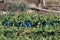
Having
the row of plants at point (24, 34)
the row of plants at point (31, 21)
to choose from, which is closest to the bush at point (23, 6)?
the row of plants at point (31, 21)

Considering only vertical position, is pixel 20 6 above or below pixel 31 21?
below

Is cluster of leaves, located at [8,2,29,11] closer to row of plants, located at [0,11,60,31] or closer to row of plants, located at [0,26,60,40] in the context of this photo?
row of plants, located at [0,11,60,31]

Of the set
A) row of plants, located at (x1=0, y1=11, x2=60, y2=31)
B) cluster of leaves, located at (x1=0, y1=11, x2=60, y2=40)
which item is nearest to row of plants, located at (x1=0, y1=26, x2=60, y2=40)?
cluster of leaves, located at (x1=0, y1=11, x2=60, y2=40)

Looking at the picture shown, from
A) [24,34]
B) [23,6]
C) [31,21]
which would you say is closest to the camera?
[24,34]

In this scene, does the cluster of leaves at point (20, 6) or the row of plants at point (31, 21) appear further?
the cluster of leaves at point (20, 6)

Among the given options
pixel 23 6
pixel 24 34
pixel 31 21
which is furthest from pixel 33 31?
pixel 23 6

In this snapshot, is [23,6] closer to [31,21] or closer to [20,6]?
[20,6]

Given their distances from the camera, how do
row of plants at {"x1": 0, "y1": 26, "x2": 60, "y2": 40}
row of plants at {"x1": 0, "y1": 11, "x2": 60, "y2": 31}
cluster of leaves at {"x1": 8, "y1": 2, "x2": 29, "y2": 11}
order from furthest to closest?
cluster of leaves at {"x1": 8, "y1": 2, "x2": 29, "y2": 11} < row of plants at {"x1": 0, "y1": 11, "x2": 60, "y2": 31} < row of plants at {"x1": 0, "y1": 26, "x2": 60, "y2": 40}

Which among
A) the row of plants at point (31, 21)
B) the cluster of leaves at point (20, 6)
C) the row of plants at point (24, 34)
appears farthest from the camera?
the cluster of leaves at point (20, 6)

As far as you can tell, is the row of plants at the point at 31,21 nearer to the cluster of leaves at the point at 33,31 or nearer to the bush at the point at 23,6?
the cluster of leaves at the point at 33,31

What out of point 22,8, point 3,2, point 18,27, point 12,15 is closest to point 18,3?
point 22,8

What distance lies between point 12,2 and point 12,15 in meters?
4.24

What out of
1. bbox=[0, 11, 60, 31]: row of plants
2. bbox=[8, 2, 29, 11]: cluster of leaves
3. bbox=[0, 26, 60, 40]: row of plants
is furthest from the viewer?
bbox=[8, 2, 29, 11]: cluster of leaves

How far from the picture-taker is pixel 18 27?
5.47 metres
